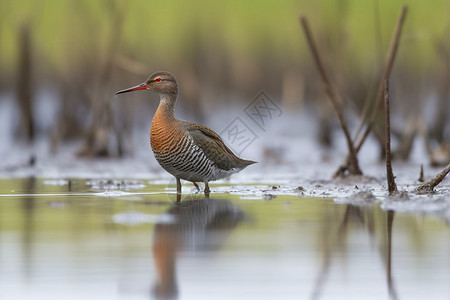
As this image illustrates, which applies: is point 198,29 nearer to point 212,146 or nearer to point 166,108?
point 166,108

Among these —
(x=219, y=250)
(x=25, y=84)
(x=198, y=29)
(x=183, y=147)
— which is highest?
(x=198, y=29)

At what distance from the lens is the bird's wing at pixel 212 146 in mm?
8484

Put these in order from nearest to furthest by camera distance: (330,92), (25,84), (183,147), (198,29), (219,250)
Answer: (219,250), (183,147), (330,92), (25,84), (198,29)

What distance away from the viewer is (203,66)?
693 inches

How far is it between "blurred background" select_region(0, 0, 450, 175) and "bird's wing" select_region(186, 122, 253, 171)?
2528 mm

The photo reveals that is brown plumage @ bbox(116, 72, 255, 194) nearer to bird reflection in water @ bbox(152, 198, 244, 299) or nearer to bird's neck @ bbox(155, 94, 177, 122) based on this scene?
bird's neck @ bbox(155, 94, 177, 122)

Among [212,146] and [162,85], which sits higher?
[162,85]

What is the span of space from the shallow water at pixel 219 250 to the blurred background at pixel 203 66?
4350mm

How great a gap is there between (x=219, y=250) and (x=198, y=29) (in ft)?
42.8

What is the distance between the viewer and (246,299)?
3.89 metres

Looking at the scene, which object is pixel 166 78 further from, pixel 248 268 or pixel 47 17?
pixel 47 17

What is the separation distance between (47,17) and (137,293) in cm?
1664

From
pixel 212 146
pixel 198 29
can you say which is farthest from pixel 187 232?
pixel 198 29

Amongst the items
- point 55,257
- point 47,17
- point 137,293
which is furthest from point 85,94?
point 137,293
